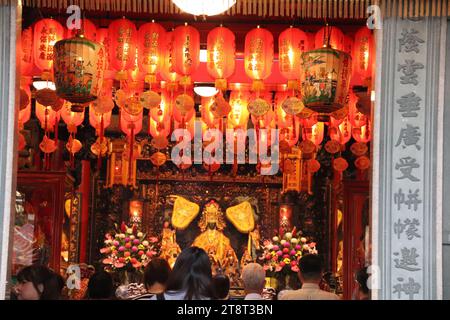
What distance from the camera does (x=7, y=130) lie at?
5242mm

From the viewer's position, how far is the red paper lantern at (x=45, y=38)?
7531mm

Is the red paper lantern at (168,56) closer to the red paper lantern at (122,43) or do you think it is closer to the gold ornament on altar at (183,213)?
the red paper lantern at (122,43)

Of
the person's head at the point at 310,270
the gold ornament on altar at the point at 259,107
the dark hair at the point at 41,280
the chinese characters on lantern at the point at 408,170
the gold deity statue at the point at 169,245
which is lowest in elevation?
the gold deity statue at the point at 169,245

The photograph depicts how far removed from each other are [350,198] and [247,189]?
440cm

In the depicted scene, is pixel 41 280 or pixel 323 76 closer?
pixel 41 280

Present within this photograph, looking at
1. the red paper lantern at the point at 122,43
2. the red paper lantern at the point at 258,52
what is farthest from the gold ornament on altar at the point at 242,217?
the red paper lantern at the point at 122,43

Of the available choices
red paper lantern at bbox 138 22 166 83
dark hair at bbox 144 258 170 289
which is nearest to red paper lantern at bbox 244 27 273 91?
red paper lantern at bbox 138 22 166 83

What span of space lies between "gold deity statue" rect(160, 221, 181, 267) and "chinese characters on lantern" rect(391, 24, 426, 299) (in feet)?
28.0

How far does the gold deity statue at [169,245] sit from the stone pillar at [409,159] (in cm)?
851

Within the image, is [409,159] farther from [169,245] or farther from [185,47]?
[169,245]

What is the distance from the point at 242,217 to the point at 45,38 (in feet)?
23.2

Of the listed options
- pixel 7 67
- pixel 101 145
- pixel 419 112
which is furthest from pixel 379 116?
pixel 101 145

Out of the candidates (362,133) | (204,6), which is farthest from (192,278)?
(362,133)
